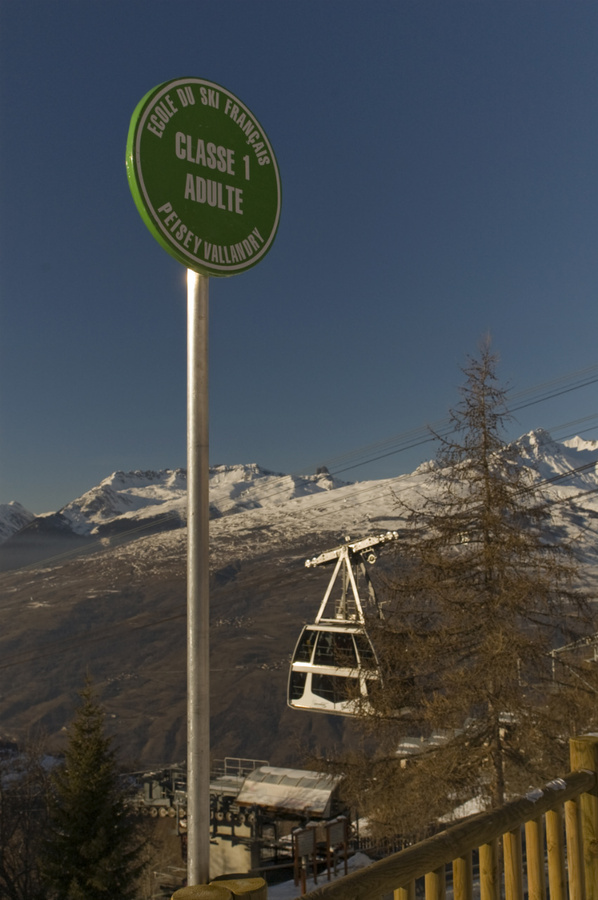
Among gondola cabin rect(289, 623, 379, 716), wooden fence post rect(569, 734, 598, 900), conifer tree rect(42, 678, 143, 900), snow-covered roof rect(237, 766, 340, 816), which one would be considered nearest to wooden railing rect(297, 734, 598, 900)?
wooden fence post rect(569, 734, 598, 900)

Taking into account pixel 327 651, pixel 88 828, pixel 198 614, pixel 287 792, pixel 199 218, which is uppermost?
pixel 199 218

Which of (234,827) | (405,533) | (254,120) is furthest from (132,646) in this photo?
(254,120)

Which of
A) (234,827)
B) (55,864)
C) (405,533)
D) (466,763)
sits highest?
(405,533)

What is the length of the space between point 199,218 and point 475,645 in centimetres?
1049

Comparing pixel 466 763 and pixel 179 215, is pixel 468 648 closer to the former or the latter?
pixel 466 763

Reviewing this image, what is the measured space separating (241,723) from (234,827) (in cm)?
9511

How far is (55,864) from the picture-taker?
72.0 ft

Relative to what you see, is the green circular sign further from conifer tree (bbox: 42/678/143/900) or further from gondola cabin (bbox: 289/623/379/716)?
conifer tree (bbox: 42/678/143/900)

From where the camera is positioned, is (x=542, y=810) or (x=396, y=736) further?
(x=396, y=736)

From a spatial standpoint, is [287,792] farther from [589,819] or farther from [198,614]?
[198,614]

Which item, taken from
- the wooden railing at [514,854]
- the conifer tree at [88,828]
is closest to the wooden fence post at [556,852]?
the wooden railing at [514,854]

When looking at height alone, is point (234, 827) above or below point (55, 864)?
below

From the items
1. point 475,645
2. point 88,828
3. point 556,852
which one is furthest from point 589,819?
point 88,828

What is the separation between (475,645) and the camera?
11477mm
